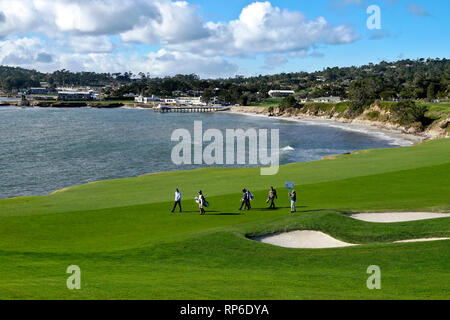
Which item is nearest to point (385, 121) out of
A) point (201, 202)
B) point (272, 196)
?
point (272, 196)

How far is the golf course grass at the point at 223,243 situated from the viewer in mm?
15648

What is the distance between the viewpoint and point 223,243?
75.6 feet

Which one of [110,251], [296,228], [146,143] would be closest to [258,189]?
[296,228]

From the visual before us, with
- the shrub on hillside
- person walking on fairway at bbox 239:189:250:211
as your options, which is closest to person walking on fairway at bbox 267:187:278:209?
person walking on fairway at bbox 239:189:250:211

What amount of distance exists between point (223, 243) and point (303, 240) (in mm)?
4929

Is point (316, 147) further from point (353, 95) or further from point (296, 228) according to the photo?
point (353, 95)

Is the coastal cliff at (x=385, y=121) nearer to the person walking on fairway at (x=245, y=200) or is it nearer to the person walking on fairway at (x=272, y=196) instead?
the person walking on fairway at (x=272, y=196)

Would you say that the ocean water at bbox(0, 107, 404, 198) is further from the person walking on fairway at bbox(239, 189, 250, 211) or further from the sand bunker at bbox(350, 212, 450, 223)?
the sand bunker at bbox(350, 212, 450, 223)

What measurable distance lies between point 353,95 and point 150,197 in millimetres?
161178

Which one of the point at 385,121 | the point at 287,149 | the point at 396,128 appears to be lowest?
the point at 287,149

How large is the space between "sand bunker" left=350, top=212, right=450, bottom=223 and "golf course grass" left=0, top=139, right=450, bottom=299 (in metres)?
0.93

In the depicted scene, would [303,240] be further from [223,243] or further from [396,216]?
[396,216]

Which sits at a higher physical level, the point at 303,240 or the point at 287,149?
the point at 303,240

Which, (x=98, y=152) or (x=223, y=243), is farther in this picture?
(x=98, y=152)
